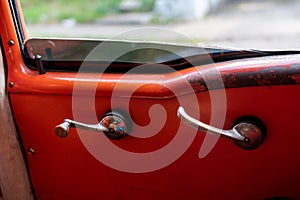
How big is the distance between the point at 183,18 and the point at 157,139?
6.27 feet

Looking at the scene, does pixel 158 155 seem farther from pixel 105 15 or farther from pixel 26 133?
pixel 105 15

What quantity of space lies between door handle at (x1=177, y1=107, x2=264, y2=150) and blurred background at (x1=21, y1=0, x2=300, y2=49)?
Result: 71 centimetres

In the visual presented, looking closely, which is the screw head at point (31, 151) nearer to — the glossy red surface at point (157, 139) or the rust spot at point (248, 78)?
the glossy red surface at point (157, 139)

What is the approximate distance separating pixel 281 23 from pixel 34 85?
1.28 meters

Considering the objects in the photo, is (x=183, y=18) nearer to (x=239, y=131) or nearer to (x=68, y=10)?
(x=68, y=10)

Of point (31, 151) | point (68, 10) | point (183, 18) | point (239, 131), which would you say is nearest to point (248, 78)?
point (239, 131)

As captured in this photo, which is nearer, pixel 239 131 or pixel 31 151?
pixel 239 131

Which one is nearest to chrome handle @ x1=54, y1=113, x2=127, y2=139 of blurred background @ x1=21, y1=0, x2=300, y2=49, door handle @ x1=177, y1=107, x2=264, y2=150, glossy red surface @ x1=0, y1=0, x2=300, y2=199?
glossy red surface @ x1=0, y1=0, x2=300, y2=199

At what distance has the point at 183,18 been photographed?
2.58 metres

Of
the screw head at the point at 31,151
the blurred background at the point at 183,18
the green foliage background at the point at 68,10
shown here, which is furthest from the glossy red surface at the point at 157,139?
the green foliage background at the point at 68,10

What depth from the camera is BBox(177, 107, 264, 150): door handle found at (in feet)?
2.24

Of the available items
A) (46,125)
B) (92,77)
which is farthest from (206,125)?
(46,125)

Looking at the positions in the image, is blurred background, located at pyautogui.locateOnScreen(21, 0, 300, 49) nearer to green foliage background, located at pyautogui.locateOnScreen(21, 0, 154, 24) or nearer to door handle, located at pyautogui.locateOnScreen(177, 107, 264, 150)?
green foliage background, located at pyautogui.locateOnScreen(21, 0, 154, 24)

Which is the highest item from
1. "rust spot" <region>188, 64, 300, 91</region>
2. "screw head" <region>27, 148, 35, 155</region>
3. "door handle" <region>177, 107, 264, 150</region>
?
"rust spot" <region>188, 64, 300, 91</region>
